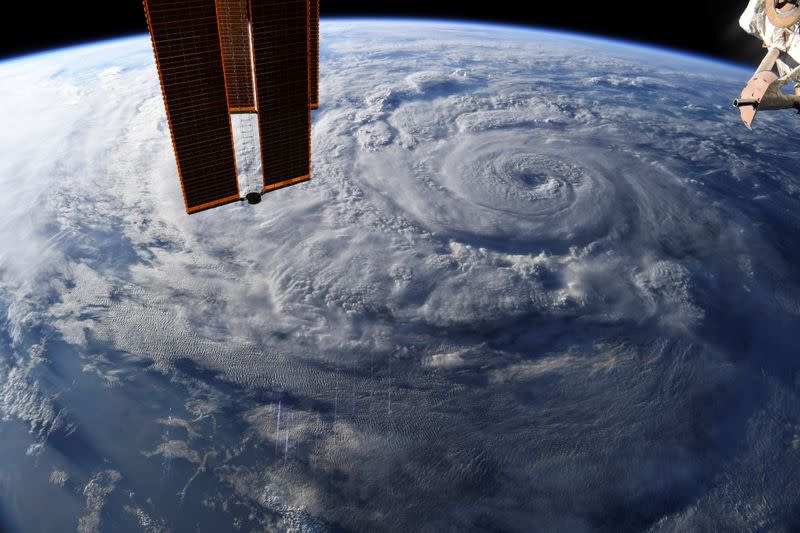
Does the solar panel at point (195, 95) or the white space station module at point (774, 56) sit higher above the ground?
the white space station module at point (774, 56)

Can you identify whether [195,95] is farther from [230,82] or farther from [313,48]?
[313,48]

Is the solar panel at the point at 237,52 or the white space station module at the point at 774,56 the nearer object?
the white space station module at the point at 774,56

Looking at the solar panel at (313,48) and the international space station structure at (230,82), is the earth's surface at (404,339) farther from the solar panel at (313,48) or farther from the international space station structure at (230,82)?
the solar panel at (313,48)

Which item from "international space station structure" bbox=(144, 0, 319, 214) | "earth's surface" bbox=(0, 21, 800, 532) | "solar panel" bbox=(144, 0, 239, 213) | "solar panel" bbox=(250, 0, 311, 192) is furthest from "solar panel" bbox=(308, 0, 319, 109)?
"earth's surface" bbox=(0, 21, 800, 532)

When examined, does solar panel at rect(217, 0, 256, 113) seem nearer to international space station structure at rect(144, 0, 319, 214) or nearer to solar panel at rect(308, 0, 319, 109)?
international space station structure at rect(144, 0, 319, 214)

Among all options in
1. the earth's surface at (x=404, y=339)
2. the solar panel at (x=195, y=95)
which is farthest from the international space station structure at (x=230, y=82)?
the earth's surface at (x=404, y=339)
